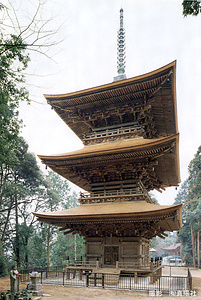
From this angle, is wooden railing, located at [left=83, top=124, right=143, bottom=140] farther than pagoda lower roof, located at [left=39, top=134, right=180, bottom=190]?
Yes

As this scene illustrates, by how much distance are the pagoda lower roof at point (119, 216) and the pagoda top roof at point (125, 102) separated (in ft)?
19.7

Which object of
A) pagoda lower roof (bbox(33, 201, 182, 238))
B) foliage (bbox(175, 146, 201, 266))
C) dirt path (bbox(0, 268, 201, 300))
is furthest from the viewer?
foliage (bbox(175, 146, 201, 266))

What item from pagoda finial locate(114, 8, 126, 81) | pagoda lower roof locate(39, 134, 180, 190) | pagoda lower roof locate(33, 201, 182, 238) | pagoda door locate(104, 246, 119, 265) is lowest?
pagoda door locate(104, 246, 119, 265)

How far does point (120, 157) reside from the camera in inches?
550

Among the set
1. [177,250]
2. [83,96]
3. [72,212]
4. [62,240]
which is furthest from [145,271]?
[177,250]

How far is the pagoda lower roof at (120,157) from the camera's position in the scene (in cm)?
1299

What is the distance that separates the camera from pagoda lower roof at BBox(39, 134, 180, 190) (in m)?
13.0

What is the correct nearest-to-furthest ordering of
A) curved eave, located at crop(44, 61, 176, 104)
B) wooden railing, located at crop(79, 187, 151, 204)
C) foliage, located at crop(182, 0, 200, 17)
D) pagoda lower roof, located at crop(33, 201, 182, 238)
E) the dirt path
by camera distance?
1. foliage, located at crop(182, 0, 200, 17)
2. the dirt path
3. pagoda lower roof, located at crop(33, 201, 182, 238)
4. curved eave, located at crop(44, 61, 176, 104)
5. wooden railing, located at crop(79, 187, 151, 204)

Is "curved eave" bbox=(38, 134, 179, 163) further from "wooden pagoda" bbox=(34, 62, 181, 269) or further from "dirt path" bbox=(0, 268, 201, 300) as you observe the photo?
"dirt path" bbox=(0, 268, 201, 300)

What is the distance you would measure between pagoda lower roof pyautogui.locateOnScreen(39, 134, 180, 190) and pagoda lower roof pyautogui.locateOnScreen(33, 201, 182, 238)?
7.81 feet

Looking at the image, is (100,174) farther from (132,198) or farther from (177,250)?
(177,250)

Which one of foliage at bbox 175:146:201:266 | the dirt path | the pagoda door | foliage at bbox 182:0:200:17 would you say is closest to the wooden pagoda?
the pagoda door

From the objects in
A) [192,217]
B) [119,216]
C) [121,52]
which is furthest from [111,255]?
[192,217]

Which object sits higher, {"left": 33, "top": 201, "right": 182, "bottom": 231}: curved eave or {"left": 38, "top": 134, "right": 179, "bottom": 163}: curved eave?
→ {"left": 38, "top": 134, "right": 179, "bottom": 163}: curved eave
